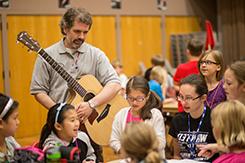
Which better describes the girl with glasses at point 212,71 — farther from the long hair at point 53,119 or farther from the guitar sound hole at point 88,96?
the long hair at point 53,119

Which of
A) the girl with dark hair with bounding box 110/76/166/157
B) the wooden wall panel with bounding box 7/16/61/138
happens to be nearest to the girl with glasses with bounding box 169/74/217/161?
the girl with dark hair with bounding box 110/76/166/157

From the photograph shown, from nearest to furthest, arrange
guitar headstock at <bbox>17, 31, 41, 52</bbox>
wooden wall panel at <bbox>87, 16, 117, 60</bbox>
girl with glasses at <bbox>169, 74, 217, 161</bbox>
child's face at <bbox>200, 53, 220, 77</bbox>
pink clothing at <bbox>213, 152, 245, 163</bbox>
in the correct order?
pink clothing at <bbox>213, 152, 245, 163</bbox>, girl with glasses at <bbox>169, 74, 217, 161</bbox>, guitar headstock at <bbox>17, 31, 41, 52</bbox>, child's face at <bbox>200, 53, 220, 77</bbox>, wooden wall panel at <bbox>87, 16, 117, 60</bbox>

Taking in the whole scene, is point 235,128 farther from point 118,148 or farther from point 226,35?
point 226,35

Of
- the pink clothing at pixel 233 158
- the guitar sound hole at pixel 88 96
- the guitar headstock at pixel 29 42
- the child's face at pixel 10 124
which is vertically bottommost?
the pink clothing at pixel 233 158

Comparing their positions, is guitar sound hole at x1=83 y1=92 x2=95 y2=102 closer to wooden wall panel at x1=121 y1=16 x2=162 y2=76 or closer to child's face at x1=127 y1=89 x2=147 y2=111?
child's face at x1=127 y1=89 x2=147 y2=111

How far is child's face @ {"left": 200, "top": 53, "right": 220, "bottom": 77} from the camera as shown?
4121 millimetres

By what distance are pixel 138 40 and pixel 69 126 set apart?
707 centimetres

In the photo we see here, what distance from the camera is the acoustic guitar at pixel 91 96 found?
12.3 feet

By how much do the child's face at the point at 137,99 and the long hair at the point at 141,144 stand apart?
123 centimetres

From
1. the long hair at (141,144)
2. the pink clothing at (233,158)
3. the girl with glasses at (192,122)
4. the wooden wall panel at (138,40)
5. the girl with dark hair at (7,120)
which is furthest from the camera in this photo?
the wooden wall panel at (138,40)

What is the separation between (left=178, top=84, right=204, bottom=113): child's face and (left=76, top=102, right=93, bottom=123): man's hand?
0.80 m

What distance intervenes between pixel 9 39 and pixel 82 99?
430cm

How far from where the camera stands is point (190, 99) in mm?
3461

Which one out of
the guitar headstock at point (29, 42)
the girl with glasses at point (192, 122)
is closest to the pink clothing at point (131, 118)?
the girl with glasses at point (192, 122)
